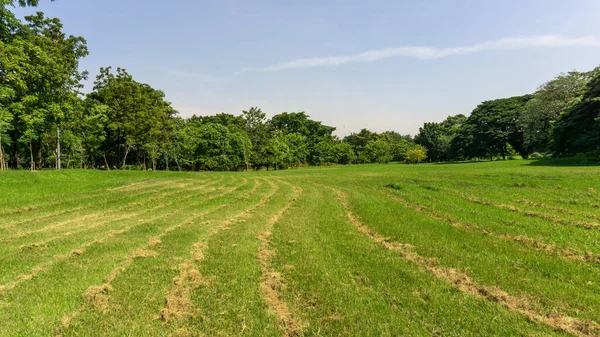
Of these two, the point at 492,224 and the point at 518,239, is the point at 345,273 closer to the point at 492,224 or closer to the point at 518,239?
the point at 518,239

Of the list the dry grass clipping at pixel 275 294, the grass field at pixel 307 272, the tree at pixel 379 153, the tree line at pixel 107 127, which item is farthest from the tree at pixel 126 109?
the tree at pixel 379 153

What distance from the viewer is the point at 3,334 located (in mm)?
3711

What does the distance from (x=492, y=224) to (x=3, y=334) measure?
448 inches

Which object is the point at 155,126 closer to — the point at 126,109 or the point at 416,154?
the point at 126,109

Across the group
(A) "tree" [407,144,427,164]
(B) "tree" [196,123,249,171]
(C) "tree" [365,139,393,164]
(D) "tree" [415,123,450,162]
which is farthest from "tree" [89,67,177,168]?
(D) "tree" [415,123,450,162]

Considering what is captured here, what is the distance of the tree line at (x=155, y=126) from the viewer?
23.0m

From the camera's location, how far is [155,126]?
148 feet

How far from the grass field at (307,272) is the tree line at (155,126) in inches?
681

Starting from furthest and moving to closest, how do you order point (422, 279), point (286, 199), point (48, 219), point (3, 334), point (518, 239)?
point (286, 199) < point (48, 219) < point (518, 239) < point (422, 279) < point (3, 334)

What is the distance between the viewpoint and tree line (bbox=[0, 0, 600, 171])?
23.0 meters

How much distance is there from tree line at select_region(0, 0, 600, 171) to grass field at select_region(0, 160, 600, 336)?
17.3 m

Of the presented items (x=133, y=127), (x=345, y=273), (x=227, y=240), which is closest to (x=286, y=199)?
(x=227, y=240)

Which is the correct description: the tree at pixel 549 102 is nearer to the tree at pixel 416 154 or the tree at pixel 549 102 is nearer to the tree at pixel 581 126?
the tree at pixel 581 126

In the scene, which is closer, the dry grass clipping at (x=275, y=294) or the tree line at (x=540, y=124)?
the dry grass clipping at (x=275, y=294)
